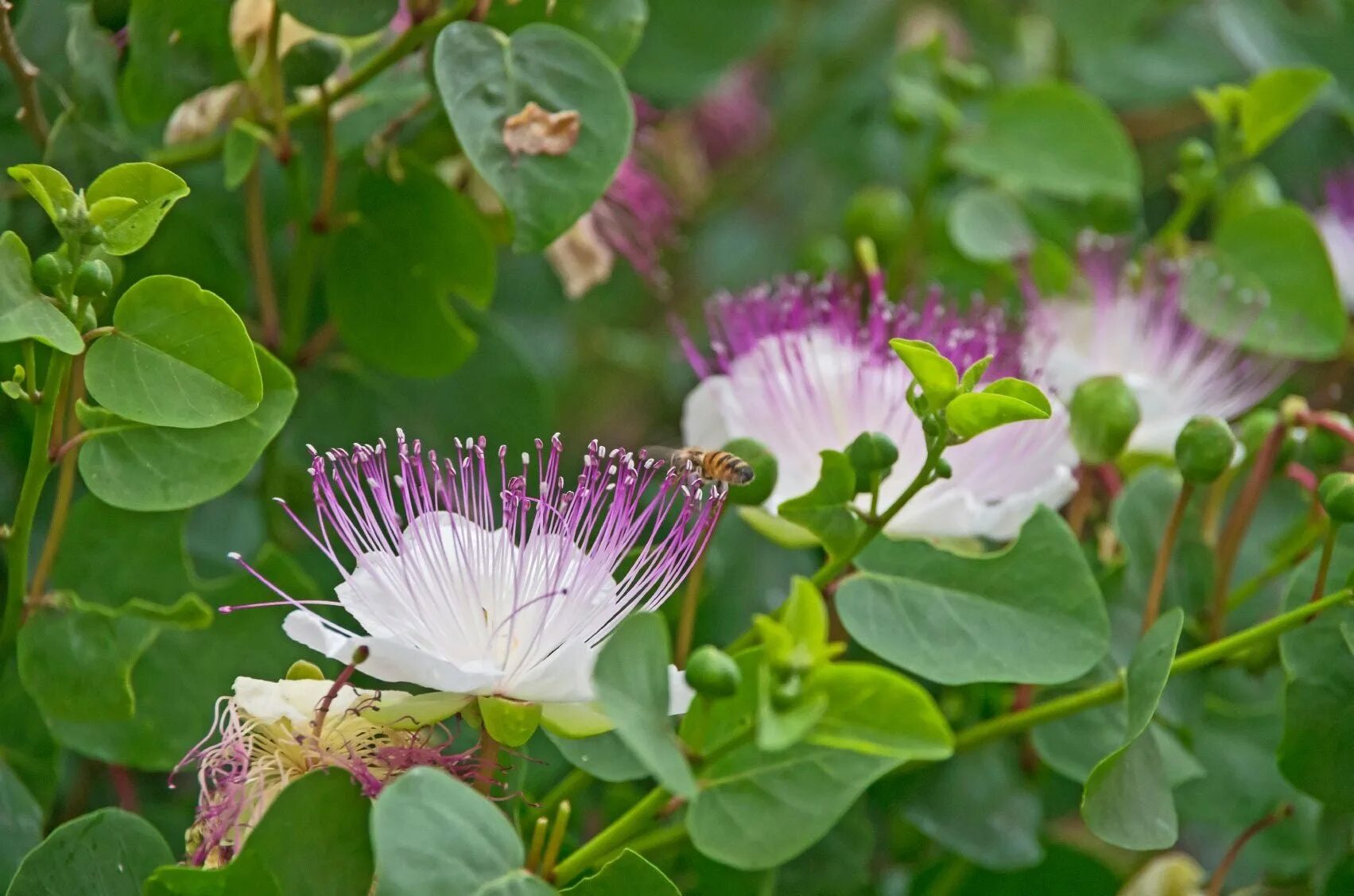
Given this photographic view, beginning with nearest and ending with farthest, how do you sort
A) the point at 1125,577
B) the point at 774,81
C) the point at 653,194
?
1. the point at 1125,577
2. the point at 653,194
3. the point at 774,81

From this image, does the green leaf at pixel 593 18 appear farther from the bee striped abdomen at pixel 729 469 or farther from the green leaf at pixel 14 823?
the green leaf at pixel 14 823

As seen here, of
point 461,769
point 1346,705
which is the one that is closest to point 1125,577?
point 1346,705

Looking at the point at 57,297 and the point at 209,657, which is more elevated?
the point at 57,297

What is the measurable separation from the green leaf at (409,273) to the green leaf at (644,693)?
0.43 m

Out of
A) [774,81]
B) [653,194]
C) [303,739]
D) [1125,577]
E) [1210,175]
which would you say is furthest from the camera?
[774,81]

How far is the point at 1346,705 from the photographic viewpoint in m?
0.81

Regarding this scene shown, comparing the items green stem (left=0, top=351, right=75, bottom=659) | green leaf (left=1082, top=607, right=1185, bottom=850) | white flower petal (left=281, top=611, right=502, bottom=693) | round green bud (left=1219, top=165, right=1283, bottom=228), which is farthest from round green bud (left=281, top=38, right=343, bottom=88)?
round green bud (left=1219, top=165, right=1283, bottom=228)

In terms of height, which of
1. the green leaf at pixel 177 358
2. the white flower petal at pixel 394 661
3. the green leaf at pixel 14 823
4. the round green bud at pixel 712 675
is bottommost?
the green leaf at pixel 14 823

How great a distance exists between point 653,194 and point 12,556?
625mm

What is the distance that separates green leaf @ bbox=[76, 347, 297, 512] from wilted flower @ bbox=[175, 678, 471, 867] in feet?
0.34

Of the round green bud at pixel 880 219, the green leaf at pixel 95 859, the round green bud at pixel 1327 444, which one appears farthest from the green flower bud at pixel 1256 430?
the green leaf at pixel 95 859

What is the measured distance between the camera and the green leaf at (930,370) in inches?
27.4

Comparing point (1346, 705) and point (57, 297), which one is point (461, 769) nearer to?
point (57, 297)

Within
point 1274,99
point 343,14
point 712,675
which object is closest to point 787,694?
point 712,675
